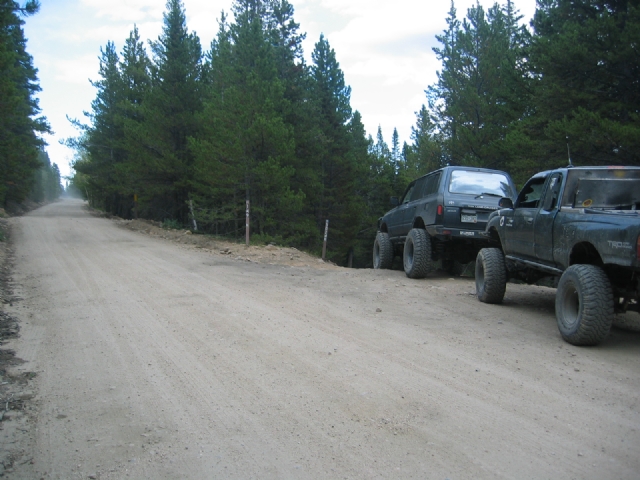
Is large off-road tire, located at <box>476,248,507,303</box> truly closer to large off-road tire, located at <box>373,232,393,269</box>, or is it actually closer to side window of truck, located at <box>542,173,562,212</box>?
side window of truck, located at <box>542,173,562,212</box>

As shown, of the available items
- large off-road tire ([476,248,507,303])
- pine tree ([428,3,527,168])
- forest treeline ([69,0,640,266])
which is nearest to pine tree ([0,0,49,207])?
forest treeline ([69,0,640,266])

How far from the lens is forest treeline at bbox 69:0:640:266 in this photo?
14.9m

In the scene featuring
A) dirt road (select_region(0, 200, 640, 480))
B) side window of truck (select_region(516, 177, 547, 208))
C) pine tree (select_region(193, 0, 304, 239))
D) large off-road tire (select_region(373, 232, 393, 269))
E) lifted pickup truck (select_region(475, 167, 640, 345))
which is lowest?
dirt road (select_region(0, 200, 640, 480))

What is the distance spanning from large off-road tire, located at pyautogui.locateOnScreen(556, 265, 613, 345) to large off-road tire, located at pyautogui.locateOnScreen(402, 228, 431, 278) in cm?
448

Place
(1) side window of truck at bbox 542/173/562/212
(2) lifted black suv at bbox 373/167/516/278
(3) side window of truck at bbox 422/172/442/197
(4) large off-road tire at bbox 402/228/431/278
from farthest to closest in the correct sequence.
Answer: (3) side window of truck at bbox 422/172/442/197
(4) large off-road tire at bbox 402/228/431/278
(2) lifted black suv at bbox 373/167/516/278
(1) side window of truck at bbox 542/173/562/212

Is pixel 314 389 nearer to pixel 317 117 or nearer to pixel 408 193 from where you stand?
pixel 408 193

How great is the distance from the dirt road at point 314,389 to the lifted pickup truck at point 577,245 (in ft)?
1.30

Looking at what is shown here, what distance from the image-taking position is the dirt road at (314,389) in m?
3.16

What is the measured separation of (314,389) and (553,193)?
4350 millimetres

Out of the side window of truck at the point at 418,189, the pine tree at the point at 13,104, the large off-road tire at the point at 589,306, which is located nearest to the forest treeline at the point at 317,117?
the pine tree at the point at 13,104

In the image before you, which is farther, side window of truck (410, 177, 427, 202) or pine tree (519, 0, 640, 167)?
pine tree (519, 0, 640, 167)

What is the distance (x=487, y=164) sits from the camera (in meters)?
24.0

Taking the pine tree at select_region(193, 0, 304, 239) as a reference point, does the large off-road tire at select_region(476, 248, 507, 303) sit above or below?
below

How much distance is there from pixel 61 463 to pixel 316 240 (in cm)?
2389
